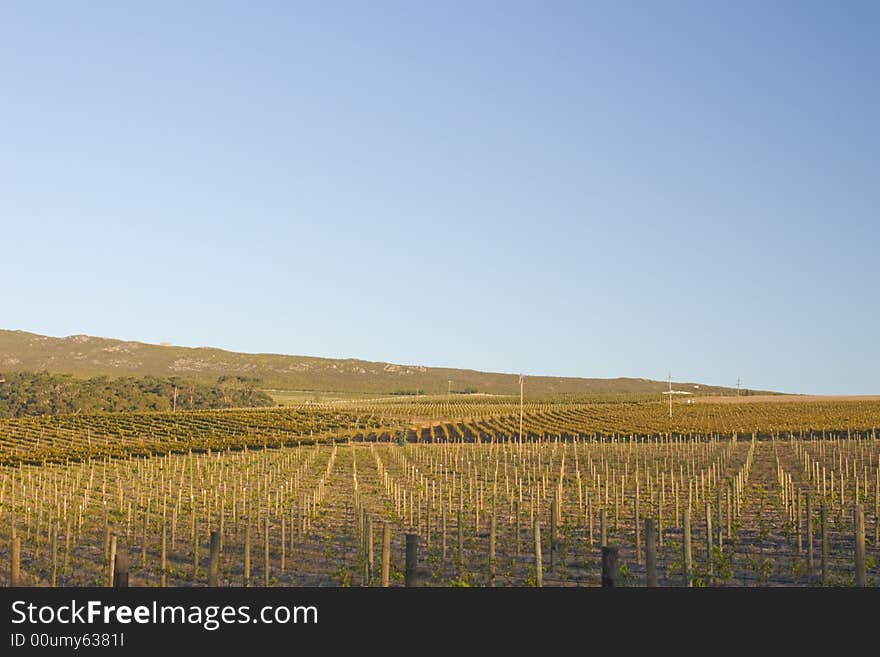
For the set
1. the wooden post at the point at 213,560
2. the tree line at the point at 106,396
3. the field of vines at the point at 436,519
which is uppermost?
the tree line at the point at 106,396

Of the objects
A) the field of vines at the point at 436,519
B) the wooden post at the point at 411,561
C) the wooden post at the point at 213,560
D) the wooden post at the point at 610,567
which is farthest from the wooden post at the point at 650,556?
the wooden post at the point at 213,560

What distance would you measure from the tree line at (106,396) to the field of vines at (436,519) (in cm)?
5886

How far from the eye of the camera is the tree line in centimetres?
11578

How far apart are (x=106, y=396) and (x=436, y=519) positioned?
340ft

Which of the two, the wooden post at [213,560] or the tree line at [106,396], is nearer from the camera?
the wooden post at [213,560]

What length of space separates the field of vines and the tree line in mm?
58858

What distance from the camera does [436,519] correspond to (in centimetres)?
2370

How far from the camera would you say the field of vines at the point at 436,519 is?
1586 centimetres

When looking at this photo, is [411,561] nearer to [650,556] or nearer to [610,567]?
[610,567]

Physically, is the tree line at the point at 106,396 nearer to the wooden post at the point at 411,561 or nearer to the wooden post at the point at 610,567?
the wooden post at the point at 411,561

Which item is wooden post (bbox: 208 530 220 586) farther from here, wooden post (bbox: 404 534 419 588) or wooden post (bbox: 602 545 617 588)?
wooden post (bbox: 602 545 617 588)

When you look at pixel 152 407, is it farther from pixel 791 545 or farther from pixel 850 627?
pixel 850 627

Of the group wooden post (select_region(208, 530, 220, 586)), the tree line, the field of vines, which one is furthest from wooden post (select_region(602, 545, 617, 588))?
the tree line

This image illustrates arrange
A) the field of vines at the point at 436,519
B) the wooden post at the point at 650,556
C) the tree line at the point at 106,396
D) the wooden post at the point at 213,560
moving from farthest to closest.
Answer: the tree line at the point at 106,396 < the field of vines at the point at 436,519 < the wooden post at the point at 213,560 < the wooden post at the point at 650,556
